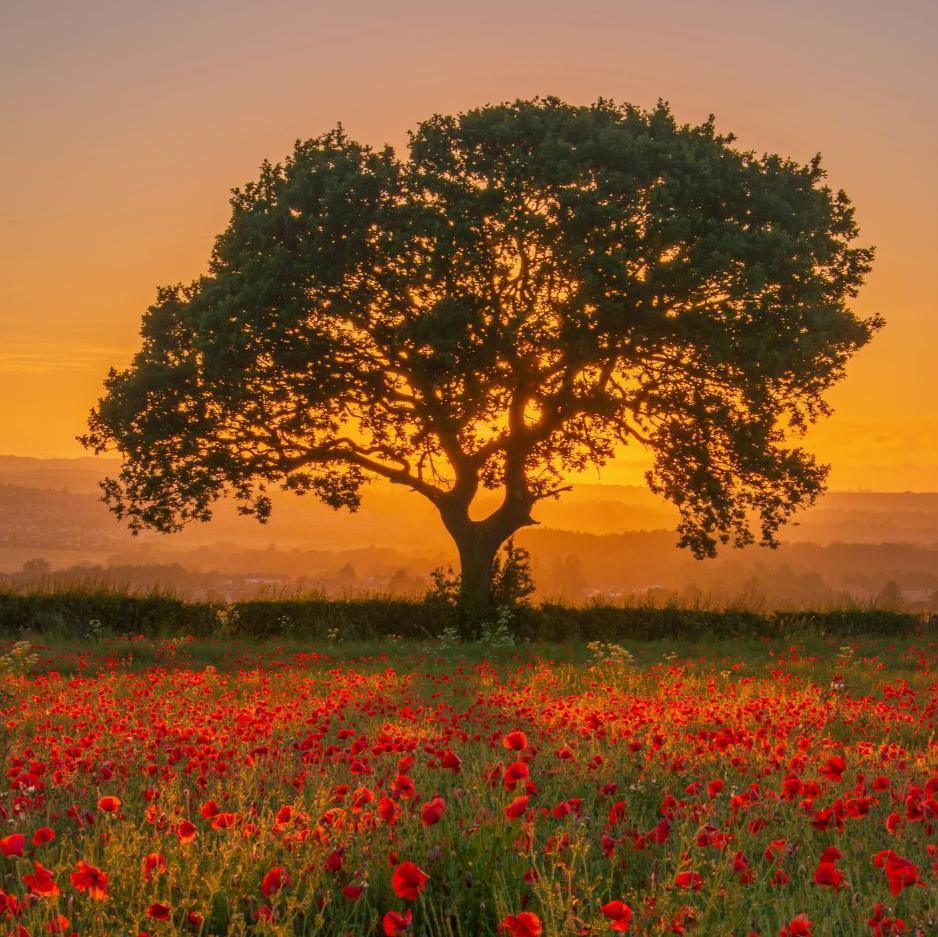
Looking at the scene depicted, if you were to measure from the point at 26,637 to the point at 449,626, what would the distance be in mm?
9521

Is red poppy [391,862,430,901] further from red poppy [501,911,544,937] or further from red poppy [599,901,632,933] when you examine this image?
red poppy [599,901,632,933]

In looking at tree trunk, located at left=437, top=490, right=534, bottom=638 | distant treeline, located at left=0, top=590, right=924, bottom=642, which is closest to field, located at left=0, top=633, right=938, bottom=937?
distant treeline, located at left=0, top=590, right=924, bottom=642

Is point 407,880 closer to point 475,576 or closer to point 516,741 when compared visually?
point 516,741

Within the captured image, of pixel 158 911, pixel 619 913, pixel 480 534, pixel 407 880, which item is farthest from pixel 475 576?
pixel 619 913

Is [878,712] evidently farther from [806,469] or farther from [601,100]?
[601,100]

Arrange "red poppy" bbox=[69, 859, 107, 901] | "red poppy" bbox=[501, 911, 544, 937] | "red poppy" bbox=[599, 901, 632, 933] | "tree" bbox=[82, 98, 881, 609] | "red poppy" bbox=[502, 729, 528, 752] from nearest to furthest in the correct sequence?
1. "red poppy" bbox=[501, 911, 544, 937]
2. "red poppy" bbox=[599, 901, 632, 933]
3. "red poppy" bbox=[69, 859, 107, 901]
4. "red poppy" bbox=[502, 729, 528, 752]
5. "tree" bbox=[82, 98, 881, 609]

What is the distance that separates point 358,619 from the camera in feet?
79.3

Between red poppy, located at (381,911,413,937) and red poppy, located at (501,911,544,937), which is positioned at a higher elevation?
red poppy, located at (501,911,544,937)

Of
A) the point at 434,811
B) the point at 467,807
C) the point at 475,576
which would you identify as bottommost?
the point at 467,807

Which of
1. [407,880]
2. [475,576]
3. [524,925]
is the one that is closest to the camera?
[524,925]

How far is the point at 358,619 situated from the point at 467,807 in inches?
725

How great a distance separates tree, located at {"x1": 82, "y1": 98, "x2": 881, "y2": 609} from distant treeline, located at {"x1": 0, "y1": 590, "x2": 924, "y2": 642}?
1.86 meters

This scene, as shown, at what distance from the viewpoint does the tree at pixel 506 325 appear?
2266cm

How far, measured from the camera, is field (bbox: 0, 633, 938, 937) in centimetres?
449
